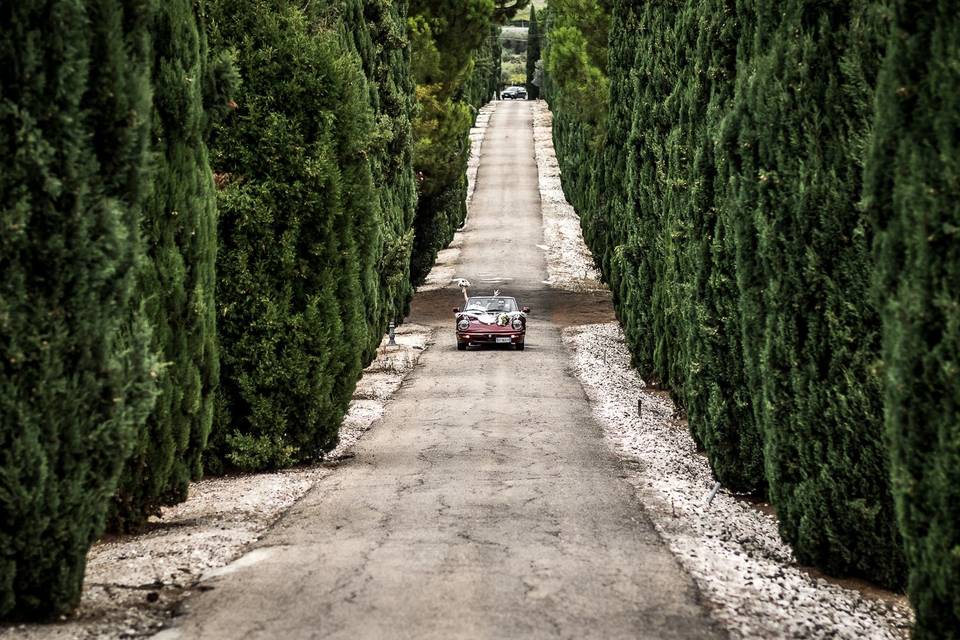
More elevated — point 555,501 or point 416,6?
point 416,6

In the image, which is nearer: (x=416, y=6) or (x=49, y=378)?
(x=49, y=378)

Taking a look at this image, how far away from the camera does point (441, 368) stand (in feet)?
73.8

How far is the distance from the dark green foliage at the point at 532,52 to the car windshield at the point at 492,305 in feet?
211

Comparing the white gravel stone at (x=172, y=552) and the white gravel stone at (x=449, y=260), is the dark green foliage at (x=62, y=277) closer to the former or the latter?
the white gravel stone at (x=172, y=552)

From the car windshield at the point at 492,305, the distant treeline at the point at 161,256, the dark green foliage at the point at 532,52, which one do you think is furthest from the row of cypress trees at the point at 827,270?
the dark green foliage at the point at 532,52

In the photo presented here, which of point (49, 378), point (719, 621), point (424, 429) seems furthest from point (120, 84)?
point (424, 429)

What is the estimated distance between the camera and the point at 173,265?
868 cm

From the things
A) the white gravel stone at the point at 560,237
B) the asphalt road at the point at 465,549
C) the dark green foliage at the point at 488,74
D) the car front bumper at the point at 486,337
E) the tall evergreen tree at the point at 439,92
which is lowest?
the car front bumper at the point at 486,337

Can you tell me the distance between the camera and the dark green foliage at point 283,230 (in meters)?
11.4

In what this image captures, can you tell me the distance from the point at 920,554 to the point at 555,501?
4689 mm

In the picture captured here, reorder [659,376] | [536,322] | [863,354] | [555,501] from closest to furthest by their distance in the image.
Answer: [863,354] → [555,501] → [659,376] → [536,322]

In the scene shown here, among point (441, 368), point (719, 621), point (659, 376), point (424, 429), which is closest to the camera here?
point (719, 621)

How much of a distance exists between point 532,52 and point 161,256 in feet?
297

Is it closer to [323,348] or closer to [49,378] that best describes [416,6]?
[323,348]
